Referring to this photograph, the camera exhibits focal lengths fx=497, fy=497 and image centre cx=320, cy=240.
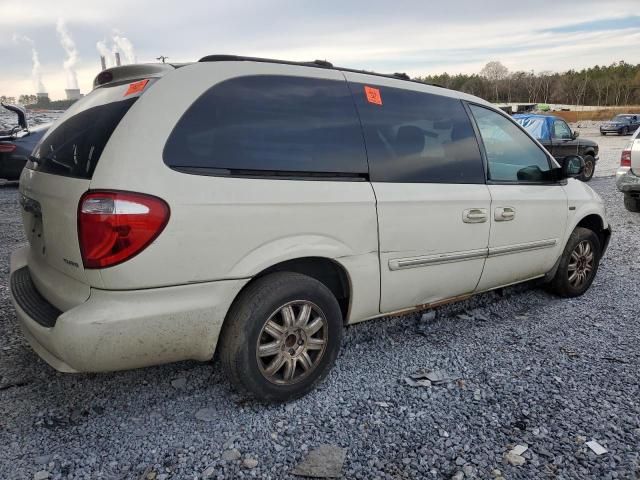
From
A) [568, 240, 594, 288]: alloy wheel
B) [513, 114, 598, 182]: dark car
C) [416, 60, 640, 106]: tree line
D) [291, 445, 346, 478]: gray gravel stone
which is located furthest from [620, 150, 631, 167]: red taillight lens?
[416, 60, 640, 106]: tree line

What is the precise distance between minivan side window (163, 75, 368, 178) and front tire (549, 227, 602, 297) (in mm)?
2451

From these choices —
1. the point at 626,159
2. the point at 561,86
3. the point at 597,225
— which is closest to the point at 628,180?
the point at 626,159

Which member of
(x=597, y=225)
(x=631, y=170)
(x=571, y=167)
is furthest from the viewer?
(x=631, y=170)

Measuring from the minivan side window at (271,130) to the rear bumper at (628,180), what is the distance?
7266 millimetres

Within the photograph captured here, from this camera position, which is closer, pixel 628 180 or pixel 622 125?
pixel 628 180

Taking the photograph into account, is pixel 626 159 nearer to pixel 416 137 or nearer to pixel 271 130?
pixel 416 137

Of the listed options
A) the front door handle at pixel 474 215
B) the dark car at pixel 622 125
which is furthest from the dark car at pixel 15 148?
the dark car at pixel 622 125

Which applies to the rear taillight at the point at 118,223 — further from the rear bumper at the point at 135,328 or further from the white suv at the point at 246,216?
the rear bumper at the point at 135,328

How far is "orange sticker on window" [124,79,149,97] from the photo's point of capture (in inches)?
95.3

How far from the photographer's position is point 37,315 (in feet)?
8.09

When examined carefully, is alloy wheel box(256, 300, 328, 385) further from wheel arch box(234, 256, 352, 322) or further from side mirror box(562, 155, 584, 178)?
side mirror box(562, 155, 584, 178)

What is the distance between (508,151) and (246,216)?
2402 millimetres

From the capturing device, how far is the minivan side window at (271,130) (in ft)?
7.71

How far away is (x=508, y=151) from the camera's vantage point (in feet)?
12.7
